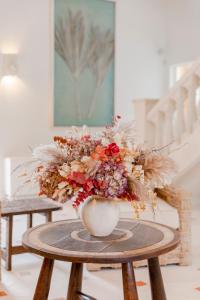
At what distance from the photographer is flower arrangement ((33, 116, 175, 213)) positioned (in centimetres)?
228

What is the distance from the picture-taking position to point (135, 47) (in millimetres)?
7801

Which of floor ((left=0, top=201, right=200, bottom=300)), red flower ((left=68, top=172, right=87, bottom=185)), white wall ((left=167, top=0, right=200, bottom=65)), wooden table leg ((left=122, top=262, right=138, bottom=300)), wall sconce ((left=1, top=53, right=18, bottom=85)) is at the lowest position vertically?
floor ((left=0, top=201, right=200, bottom=300))

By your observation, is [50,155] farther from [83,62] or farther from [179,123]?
[83,62]

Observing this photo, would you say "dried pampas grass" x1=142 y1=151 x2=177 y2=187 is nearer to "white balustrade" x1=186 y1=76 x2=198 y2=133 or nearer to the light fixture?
"white balustrade" x1=186 y1=76 x2=198 y2=133

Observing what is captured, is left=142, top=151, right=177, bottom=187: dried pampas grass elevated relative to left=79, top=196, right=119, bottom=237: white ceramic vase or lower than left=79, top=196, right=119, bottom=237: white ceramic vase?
elevated

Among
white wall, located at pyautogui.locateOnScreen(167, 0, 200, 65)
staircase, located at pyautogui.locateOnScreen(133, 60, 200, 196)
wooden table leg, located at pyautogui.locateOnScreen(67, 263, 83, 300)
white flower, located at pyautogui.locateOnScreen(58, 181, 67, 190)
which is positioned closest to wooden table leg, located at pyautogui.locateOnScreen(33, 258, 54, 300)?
wooden table leg, located at pyautogui.locateOnScreen(67, 263, 83, 300)

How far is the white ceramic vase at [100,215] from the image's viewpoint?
7.88 ft

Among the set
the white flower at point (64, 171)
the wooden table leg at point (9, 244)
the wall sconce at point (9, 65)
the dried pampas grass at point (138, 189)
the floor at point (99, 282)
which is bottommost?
the floor at point (99, 282)

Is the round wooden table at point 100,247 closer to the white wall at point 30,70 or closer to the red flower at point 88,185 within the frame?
the red flower at point 88,185

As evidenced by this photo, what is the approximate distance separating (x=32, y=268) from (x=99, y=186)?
178 centimetres

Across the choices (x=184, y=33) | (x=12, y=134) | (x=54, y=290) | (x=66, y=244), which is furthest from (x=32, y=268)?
(x=184, y=33)

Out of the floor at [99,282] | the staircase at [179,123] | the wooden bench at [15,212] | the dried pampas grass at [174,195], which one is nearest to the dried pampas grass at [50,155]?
the floor at [99,282]

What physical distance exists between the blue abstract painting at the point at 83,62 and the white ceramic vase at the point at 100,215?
15.7 ft

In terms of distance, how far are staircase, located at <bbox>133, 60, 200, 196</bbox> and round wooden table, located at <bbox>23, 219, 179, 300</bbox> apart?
211 centimetres
